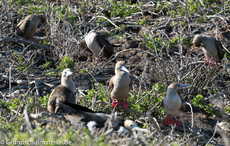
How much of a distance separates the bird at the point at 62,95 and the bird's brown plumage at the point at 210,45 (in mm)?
3649

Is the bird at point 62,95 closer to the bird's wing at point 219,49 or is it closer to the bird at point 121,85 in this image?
the bird at point 121,85

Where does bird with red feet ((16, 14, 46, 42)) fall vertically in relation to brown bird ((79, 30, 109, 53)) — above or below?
above

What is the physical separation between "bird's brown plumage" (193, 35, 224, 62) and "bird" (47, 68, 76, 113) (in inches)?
144

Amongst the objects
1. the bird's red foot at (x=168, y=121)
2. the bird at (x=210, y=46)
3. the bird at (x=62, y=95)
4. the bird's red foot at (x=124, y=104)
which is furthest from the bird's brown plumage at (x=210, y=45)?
the bird at (x=62, y=95)

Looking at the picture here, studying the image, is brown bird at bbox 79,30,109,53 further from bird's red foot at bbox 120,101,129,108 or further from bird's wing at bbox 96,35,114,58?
bird's red foot at bbox 120,101,129,108

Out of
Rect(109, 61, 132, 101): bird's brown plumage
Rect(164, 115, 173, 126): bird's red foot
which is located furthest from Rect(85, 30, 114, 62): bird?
Rect(164, 115, 173, 126): bird's red foot

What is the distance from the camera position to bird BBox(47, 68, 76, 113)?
13.9 feet

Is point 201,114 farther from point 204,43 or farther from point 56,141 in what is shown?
point 56,141

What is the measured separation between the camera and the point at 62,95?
441cm

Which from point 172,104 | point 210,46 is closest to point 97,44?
point 210,46

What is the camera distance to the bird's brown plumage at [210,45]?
6.98 meters

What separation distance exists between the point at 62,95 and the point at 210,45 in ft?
13.2


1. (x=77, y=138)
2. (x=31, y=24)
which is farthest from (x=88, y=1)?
(x=77, y=138)

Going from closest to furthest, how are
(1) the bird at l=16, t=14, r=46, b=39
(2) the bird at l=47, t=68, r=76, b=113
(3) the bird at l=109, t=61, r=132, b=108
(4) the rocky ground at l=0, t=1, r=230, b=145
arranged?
(2) the bird at l=47, t=68, r=76, b=113 < (3) the bird at l=109, t=61, r=132, b=108 < (4) the rocky ground at l=0, t=1, r=230, b=145 < (1) the bird at l=16, t=14, r=46, b=39
